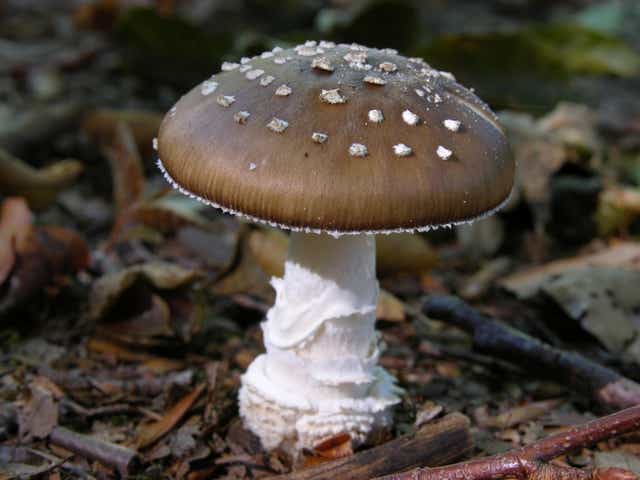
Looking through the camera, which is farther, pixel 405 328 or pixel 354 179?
pixel 405 328

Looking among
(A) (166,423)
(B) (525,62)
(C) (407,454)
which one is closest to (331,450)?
(C) (407,454)

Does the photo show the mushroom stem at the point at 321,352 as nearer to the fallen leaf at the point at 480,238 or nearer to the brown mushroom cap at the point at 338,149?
the brown mushroom cap at the point at 338,149

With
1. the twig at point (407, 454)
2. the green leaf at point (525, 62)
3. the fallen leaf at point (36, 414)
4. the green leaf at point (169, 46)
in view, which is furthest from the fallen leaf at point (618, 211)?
the fallen leaf at point (36, 414)

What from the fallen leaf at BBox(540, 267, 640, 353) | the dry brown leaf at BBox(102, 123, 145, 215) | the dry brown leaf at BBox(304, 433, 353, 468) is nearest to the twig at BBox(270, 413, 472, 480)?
the dry brown leaf at BBox(304, 433, 353, 468)

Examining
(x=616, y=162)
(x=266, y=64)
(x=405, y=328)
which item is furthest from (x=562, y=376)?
(x=616, y=162)

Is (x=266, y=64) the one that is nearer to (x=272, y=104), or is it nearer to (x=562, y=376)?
(x=272, y=104)

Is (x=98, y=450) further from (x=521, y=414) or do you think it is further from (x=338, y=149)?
(x=521, y=414)

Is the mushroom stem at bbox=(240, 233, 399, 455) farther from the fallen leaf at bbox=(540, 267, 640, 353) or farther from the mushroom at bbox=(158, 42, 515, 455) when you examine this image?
the fallen leaf at bbox=(540, 267, 640, 353)
